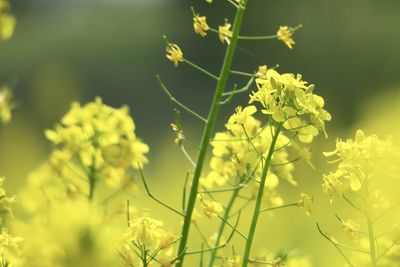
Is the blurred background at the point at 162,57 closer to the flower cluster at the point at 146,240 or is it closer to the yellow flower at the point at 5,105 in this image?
the flower cluster at the point at 146,240

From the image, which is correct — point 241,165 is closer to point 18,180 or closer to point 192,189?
point 192,189

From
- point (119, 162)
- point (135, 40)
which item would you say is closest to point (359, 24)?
point (135, 40)

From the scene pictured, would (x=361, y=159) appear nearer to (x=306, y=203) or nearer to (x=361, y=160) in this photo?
(x=361, y=160)

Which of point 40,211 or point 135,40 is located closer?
point 40,211

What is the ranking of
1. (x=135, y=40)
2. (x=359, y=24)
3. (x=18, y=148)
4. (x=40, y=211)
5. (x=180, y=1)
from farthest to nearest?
1. (x=180, y=1)
2. (x=135, y=40)
3. (x=359, y=24)
4. (x=18, y=148)
5. (x=40, y=211)

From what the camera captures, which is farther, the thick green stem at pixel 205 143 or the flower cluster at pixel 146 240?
the thick green stem at pixel 205 143

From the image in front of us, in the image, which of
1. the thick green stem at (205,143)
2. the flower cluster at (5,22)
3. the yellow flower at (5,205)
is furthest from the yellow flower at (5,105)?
the thick green stem at (205,143)

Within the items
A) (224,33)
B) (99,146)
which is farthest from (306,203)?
(99,146)

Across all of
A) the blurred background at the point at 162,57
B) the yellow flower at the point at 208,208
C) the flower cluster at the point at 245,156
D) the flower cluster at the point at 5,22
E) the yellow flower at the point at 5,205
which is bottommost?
the flower cluster at the point at 5,22
